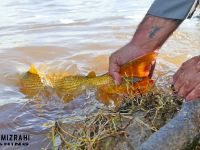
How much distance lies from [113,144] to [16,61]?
3623 millimetres

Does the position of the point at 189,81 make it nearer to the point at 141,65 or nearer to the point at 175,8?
the point at 141,65

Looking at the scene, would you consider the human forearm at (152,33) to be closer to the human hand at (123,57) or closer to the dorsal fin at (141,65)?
the human hand at (123,57)

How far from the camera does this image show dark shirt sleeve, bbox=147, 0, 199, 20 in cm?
316

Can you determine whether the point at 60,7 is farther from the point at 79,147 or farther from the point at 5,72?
the point at 79,147

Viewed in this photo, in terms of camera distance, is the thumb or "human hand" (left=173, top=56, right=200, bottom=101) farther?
the thumb

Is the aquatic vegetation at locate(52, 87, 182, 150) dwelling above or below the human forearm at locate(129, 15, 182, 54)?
below

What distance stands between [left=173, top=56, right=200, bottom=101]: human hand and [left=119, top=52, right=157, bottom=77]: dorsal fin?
25.8 inches

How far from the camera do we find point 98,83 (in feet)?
12.2

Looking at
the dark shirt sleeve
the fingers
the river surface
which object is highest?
the dark shirt sleeve

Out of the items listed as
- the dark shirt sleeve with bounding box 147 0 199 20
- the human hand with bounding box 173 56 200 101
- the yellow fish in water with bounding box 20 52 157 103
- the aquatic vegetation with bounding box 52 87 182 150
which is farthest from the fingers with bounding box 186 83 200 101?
the dark shirt sleeve with bounding box 147 0 199 20

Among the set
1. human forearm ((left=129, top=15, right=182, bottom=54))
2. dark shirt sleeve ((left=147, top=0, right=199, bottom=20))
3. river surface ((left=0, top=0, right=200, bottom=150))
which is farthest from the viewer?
river surface ((left=0, top=0, right=200, bottom=150))

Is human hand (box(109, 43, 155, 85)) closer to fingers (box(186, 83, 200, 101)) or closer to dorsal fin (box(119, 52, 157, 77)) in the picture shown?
dorsal fin (box(119, 52, 157, 77))

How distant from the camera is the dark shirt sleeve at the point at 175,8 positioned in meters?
3.16

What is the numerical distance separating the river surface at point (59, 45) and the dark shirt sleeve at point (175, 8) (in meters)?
1.00
